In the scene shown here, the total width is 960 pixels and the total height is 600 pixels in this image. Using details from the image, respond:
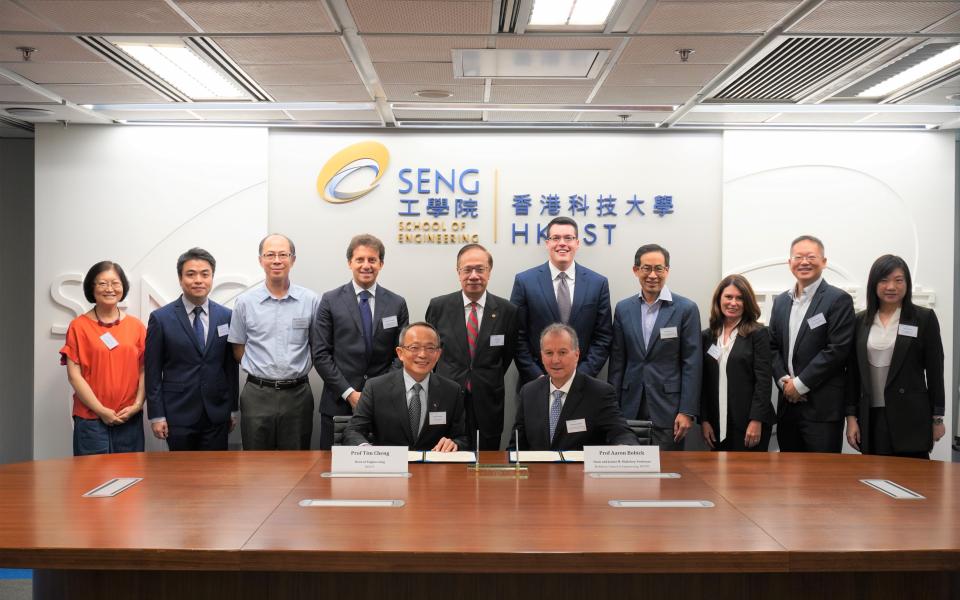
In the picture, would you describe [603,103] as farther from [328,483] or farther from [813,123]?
[328,483]

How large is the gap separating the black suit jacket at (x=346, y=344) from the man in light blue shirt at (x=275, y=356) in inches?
5.8

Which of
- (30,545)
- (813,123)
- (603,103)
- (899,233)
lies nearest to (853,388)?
(899,233)

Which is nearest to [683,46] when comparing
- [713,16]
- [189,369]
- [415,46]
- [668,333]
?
[713,16]

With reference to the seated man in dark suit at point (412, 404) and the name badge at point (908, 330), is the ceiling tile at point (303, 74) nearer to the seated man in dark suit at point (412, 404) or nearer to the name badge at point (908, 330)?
the seated man in dark suit at point (412, 404)

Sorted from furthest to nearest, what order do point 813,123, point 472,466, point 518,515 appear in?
point 813,123
point 472,466
point 518,515

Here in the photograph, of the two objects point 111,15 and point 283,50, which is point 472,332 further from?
point 111,15

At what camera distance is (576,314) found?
5906 millimetres

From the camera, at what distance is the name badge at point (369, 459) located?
3.51 metres

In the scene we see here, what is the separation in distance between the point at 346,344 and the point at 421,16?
2407 mm

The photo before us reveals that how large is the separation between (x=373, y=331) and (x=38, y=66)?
264 cm

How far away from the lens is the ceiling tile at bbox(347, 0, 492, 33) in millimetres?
3795

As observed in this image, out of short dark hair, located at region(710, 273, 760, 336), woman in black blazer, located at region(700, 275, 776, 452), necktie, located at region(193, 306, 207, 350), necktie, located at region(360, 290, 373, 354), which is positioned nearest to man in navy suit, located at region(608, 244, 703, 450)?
woman in black blazer, located at region(700, 275, 776, 452)

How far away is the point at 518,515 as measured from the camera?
2.89m

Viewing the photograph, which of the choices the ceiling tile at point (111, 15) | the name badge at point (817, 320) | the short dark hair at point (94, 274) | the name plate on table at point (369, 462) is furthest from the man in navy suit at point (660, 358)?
the short dark hair at point (94, 274)
